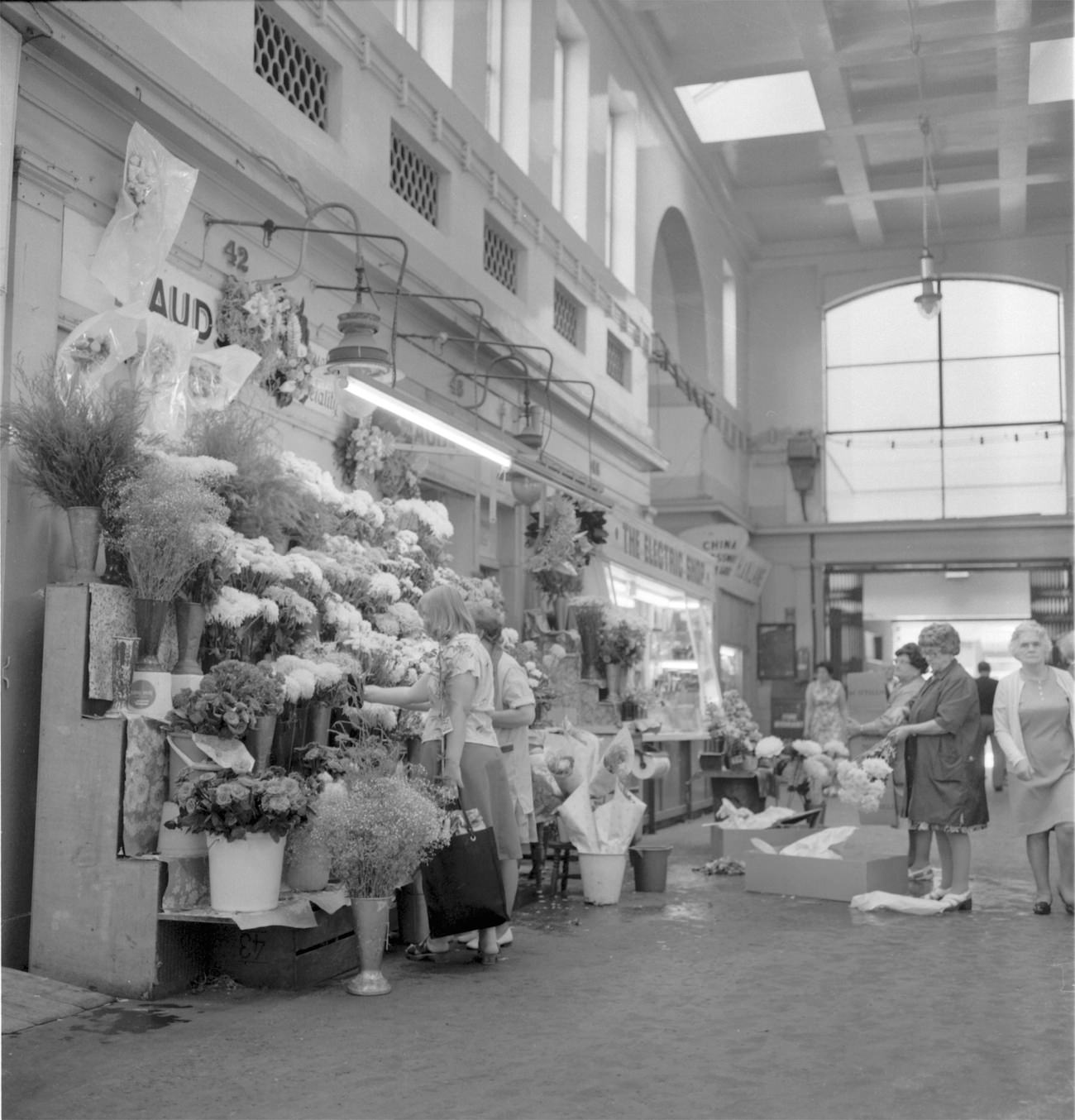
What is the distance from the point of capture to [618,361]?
14211 millimetres

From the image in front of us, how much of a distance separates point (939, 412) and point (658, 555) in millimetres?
8850

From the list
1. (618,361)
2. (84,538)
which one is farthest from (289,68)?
(618,361)

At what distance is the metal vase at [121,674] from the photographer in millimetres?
4871

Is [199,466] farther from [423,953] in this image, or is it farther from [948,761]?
[948,761]

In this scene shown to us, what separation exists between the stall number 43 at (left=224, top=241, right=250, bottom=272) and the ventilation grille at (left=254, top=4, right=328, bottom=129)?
97 cm

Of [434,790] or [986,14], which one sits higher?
[986,14]

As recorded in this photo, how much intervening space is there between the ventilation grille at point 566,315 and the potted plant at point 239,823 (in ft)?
25.1

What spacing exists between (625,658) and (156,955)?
6.22m

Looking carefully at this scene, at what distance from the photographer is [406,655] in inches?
242

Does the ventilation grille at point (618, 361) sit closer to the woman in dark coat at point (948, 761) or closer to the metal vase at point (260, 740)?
the woman in dark coat at point (948, 761)

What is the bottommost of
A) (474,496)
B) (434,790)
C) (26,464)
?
(434,790)

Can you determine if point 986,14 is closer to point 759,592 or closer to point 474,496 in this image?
point 474,496

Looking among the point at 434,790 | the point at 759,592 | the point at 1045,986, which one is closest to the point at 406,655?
the point at 434,790

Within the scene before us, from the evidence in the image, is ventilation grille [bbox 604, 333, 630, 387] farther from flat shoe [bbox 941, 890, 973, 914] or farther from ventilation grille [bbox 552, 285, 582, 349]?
flat shoe [bbox 941, 890, 973, 914]
